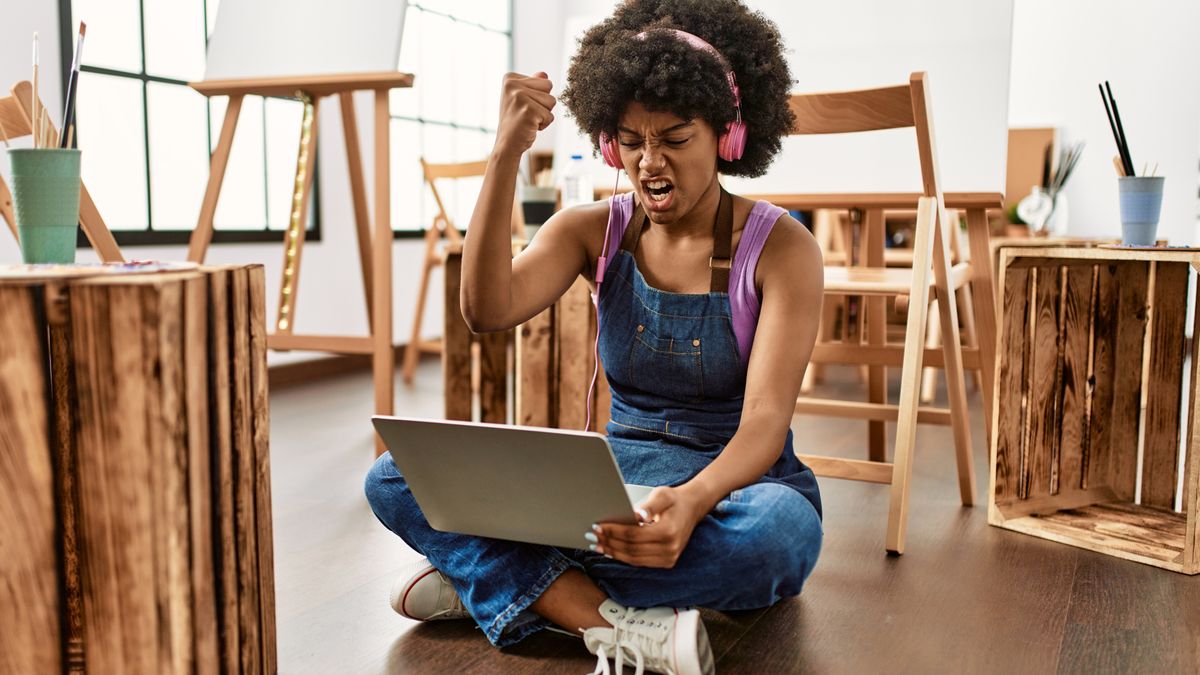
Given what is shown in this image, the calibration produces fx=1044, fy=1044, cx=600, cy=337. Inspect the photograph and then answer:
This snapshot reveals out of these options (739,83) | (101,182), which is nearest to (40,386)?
(739,83)

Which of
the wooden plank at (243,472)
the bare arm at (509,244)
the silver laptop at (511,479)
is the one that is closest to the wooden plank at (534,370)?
the bare arm at (509,244)

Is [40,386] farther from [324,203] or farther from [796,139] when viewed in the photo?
[324,203]

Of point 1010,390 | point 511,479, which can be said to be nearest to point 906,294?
point 1010,390

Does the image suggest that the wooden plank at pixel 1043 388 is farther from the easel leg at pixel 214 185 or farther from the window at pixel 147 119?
the window at pixel 147 119

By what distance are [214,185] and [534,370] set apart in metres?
0.94

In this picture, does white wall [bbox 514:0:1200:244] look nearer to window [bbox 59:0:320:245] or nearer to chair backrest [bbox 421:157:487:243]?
chair backrest [bbox 421:157:487:243]

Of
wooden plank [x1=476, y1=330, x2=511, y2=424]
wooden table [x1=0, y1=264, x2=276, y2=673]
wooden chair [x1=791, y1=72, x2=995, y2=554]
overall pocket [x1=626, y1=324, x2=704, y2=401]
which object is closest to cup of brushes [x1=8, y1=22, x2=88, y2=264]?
wooden table [x1=0, y1=264, x2=276, y2=673]

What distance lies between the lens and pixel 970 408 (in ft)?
11.5

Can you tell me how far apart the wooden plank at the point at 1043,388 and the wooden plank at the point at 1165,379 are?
18 cm

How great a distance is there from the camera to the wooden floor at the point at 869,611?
4.42 ft

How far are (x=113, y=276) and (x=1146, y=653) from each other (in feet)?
4.37

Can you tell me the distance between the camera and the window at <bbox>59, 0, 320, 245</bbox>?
123 inches

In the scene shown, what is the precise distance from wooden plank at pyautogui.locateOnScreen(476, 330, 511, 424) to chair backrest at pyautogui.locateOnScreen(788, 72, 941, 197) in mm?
909

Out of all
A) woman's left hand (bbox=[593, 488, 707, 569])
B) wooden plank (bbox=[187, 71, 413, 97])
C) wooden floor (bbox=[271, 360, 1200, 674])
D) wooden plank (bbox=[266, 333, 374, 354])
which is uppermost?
wooden plank (bbox=[187, 71, 413, 97])
